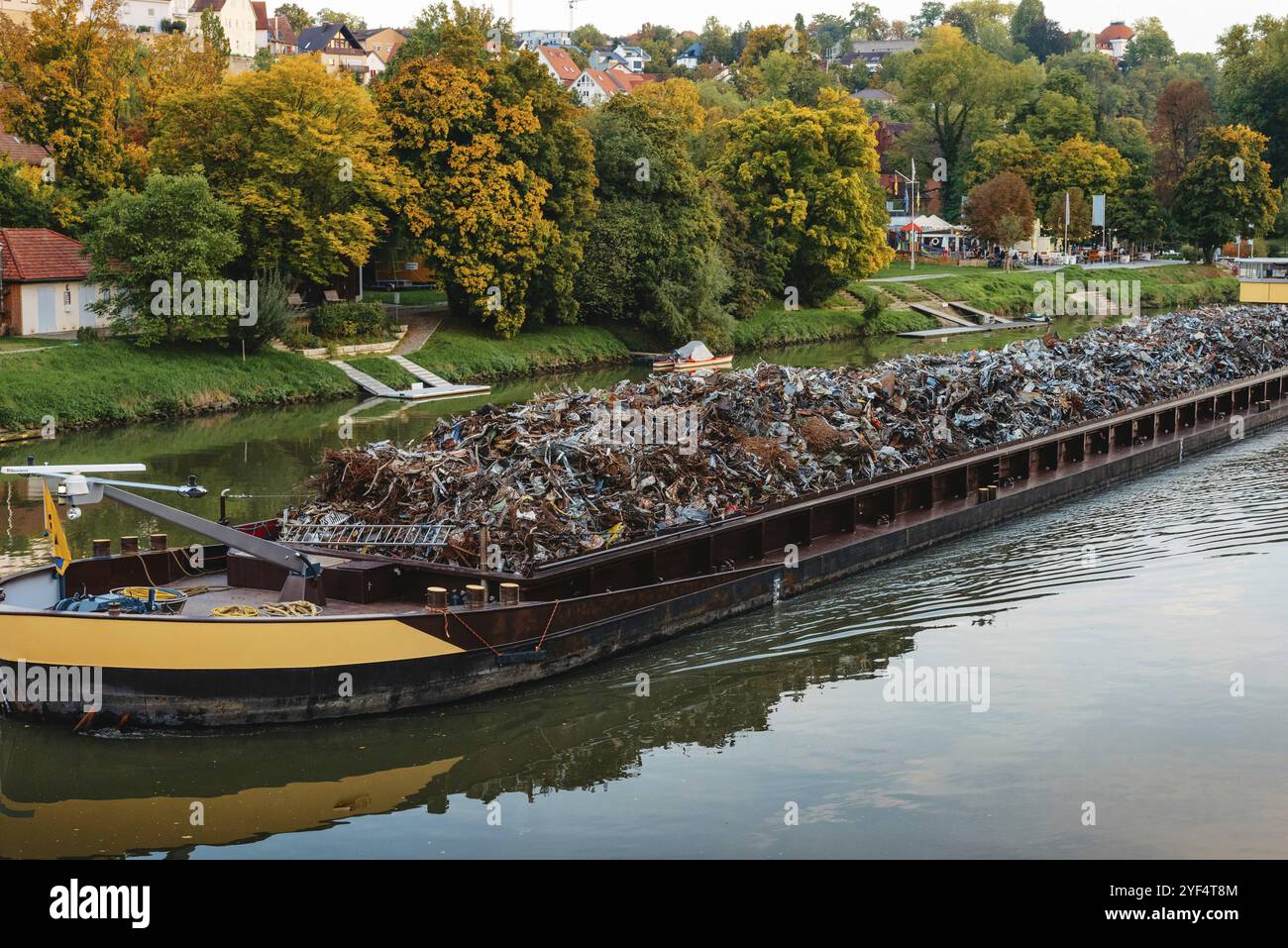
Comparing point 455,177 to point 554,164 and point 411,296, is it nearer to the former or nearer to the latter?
point 554,164

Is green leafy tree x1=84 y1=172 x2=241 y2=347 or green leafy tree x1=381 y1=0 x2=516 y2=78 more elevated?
green leafy tree x1=381 y1=0 x2=516 y2=78

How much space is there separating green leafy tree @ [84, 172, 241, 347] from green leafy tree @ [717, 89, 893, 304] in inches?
1098

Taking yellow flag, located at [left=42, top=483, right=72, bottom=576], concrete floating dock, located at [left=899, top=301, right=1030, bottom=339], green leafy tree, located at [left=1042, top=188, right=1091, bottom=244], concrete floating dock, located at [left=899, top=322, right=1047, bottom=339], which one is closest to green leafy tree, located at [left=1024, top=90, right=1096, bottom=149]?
green leafy tree, located at [left=1042, top=188, right=1091, bottom=244]

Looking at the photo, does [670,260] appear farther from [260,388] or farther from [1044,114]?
[1044,114]

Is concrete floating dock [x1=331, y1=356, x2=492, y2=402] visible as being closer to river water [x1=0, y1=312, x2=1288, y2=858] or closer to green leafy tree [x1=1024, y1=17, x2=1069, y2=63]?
river water [x1=0, y1=312, x2=1288, y2=858]

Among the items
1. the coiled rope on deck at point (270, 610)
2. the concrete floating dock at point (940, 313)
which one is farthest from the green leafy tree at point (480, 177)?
the coiled rope on deck at point (270, 610)

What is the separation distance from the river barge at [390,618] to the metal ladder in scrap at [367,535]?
304 mm

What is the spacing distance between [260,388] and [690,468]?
2343cm

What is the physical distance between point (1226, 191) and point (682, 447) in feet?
234

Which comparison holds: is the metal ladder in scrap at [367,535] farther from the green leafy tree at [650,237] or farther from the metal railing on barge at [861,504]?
the green leafy tree at [650,237]

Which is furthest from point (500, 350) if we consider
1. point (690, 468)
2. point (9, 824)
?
point (9, 824)

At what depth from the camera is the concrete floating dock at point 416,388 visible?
42000 millimetres

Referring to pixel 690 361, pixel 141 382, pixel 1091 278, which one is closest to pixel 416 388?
pixel 141 382

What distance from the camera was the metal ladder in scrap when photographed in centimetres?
1706
